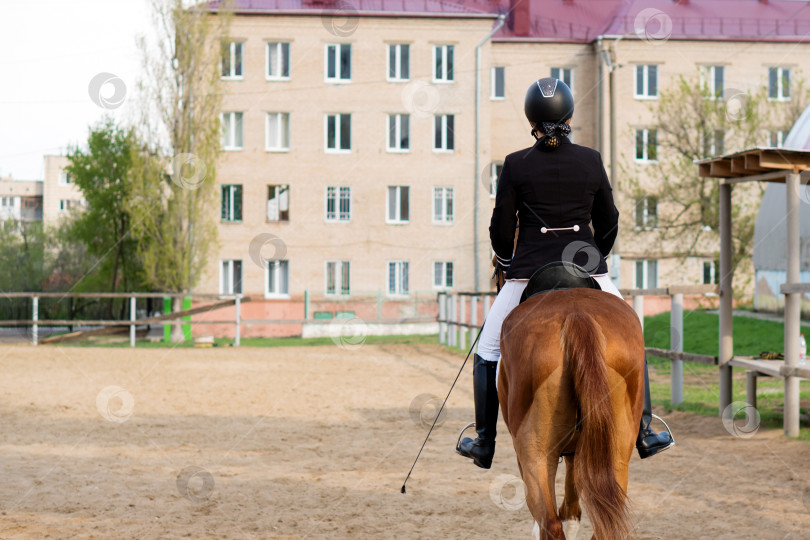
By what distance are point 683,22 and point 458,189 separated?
51.5 feet

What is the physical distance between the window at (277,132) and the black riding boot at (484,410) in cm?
3665

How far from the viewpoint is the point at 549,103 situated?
4.89 meters

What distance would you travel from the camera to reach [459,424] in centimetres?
1109

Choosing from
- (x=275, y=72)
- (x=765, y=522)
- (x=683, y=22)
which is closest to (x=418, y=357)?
(x=765, y=522)

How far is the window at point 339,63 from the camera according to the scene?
4091 centimetres

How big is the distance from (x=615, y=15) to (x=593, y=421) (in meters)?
46.9

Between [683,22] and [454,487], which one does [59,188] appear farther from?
[454,487]

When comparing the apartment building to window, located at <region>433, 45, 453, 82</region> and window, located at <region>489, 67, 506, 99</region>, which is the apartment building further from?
window, located at <region>489, 67, 506, 99</region>

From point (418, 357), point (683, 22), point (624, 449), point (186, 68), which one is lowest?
point (418, 357)

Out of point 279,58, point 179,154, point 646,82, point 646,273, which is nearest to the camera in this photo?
point 179,154

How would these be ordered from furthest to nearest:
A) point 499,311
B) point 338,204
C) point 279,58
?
point 279,58
point 338,204
point 499,311

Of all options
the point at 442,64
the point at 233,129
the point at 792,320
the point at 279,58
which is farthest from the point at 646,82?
the point at 792,320

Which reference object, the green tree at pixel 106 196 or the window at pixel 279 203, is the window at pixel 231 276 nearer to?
the window at pixel 279 203

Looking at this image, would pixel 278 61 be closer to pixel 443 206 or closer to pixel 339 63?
pixel 339 63
